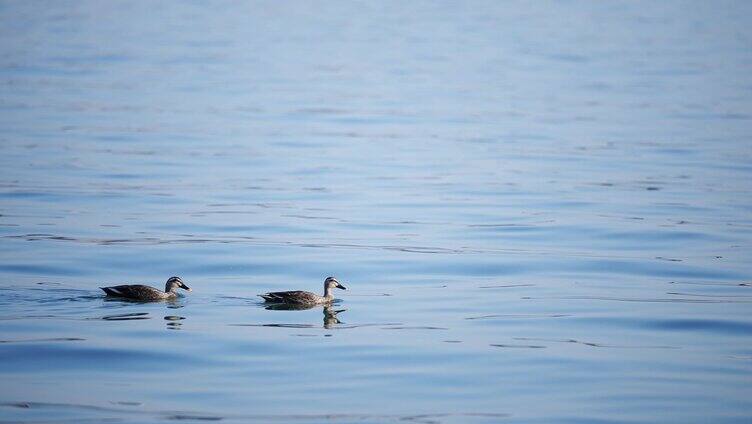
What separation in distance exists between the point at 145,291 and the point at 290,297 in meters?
2.15

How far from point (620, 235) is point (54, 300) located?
39.4 feet

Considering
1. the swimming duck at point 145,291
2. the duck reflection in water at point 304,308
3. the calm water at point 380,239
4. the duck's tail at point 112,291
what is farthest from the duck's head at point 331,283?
the duck's tail at point 112,291

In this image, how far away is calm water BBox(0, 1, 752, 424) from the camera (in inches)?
585

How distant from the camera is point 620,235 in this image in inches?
1025

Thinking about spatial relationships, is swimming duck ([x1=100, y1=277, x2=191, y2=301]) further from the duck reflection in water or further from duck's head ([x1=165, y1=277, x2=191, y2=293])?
the duck reflection in water

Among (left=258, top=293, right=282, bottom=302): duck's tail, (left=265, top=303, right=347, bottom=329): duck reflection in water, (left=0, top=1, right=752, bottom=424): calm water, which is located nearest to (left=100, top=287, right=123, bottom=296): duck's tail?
(left=0, top=1, right=752, bottom=424): calm water

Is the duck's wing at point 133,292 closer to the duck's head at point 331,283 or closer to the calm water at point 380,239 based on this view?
the calm water at point 380,239

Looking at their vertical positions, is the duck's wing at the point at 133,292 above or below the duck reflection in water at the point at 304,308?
above

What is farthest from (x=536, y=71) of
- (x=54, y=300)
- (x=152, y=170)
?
(x=54, y=300)

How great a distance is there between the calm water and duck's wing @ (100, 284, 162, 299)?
191 mm

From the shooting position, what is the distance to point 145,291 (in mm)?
19062

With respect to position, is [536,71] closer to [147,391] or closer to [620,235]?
[620,235]

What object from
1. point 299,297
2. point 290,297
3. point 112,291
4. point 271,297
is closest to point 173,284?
point 112,291

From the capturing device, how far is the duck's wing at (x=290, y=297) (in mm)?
18891
